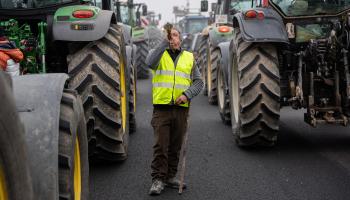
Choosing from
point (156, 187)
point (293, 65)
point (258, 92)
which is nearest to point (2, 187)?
point (156, 187)

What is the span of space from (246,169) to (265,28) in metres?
1.75

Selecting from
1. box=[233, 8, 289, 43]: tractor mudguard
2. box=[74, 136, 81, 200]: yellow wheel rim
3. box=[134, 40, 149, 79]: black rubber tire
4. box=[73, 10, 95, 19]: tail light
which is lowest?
box=[134, 40, 149, 79]: black rubber tire

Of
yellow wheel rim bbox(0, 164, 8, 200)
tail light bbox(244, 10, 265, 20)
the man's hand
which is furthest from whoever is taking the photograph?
tail light bbox(244, 10, 265, 20)

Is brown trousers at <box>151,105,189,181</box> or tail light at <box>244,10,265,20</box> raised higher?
tail light at <box>244,10,265,20</box>

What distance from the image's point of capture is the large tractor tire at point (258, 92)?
7.04 m

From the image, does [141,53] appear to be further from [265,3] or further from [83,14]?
[83,14]

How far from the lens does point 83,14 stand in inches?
248

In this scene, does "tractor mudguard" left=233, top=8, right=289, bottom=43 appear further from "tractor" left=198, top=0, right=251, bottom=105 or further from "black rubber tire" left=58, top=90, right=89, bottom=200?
"tractor" left=198, top=0, right=251, bottom=105

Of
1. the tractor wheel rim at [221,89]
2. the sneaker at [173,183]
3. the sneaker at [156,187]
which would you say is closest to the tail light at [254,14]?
the sneaker at [173,183]

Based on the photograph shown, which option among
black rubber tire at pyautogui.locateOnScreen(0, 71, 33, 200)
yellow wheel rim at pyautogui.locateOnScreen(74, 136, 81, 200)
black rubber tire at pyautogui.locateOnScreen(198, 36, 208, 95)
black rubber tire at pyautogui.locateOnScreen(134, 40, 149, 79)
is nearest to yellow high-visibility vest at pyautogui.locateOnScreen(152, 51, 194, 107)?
yellow wheel rim at pyautogui.locateOnScreen(74, 136, 81, 200)

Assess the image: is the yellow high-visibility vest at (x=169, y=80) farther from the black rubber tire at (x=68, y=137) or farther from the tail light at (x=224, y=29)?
the tail light at (x=224, y=29)

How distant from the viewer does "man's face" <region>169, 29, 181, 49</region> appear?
5.89 meters

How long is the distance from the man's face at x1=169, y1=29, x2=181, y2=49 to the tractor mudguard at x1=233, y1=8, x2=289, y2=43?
4.32 ft

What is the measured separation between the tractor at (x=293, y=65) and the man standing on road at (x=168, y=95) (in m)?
1.32
